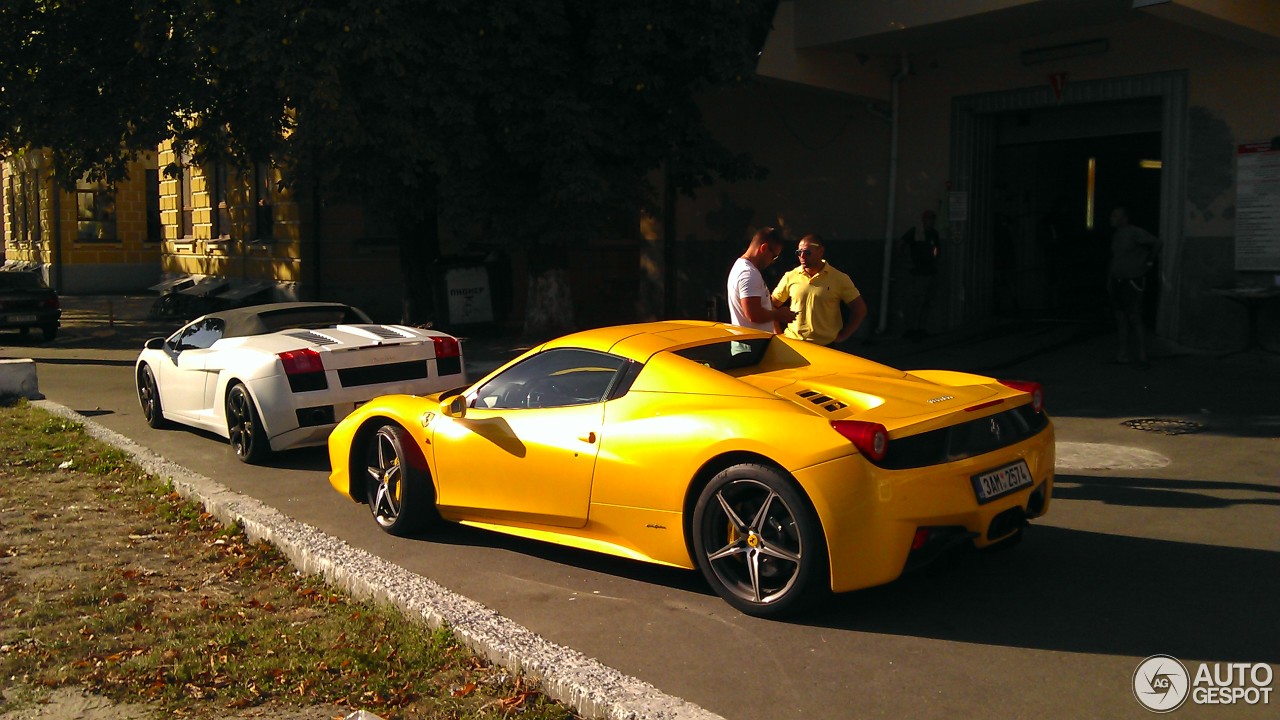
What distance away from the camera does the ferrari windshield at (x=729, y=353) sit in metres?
6.04

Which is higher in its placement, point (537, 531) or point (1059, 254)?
point (1059, 254)

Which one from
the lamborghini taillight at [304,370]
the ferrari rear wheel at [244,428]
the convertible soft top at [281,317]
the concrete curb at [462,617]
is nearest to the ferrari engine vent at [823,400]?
the concrete curb at [462,617]

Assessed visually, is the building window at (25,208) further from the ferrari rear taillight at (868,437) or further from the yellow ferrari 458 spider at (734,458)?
the ferrari rear taillight at (868,437)

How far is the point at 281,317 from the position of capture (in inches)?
A: 404

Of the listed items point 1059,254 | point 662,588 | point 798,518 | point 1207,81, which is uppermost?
point 1207,81

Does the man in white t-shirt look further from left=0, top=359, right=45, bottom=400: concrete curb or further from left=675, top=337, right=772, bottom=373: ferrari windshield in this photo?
left=0, top=359, right=45, bottom=400: concrete curb

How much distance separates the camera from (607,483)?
5.71 meters

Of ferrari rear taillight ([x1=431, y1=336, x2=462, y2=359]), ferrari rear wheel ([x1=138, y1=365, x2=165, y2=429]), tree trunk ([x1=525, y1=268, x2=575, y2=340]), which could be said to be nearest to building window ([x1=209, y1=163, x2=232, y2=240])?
tree trunk ([x1=525, y1=268, x2=575, y2=340])

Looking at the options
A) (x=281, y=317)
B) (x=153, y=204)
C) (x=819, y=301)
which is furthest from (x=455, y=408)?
(x=153, y=204)

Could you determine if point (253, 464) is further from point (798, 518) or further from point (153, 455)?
point (798, 518)

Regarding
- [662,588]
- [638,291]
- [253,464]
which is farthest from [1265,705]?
[638,291]

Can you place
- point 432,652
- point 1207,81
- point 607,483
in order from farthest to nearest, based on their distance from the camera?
point 1207,81, point 607,483, point 432,652

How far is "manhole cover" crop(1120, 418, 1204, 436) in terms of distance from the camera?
389 inches

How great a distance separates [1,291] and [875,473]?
20.6m
